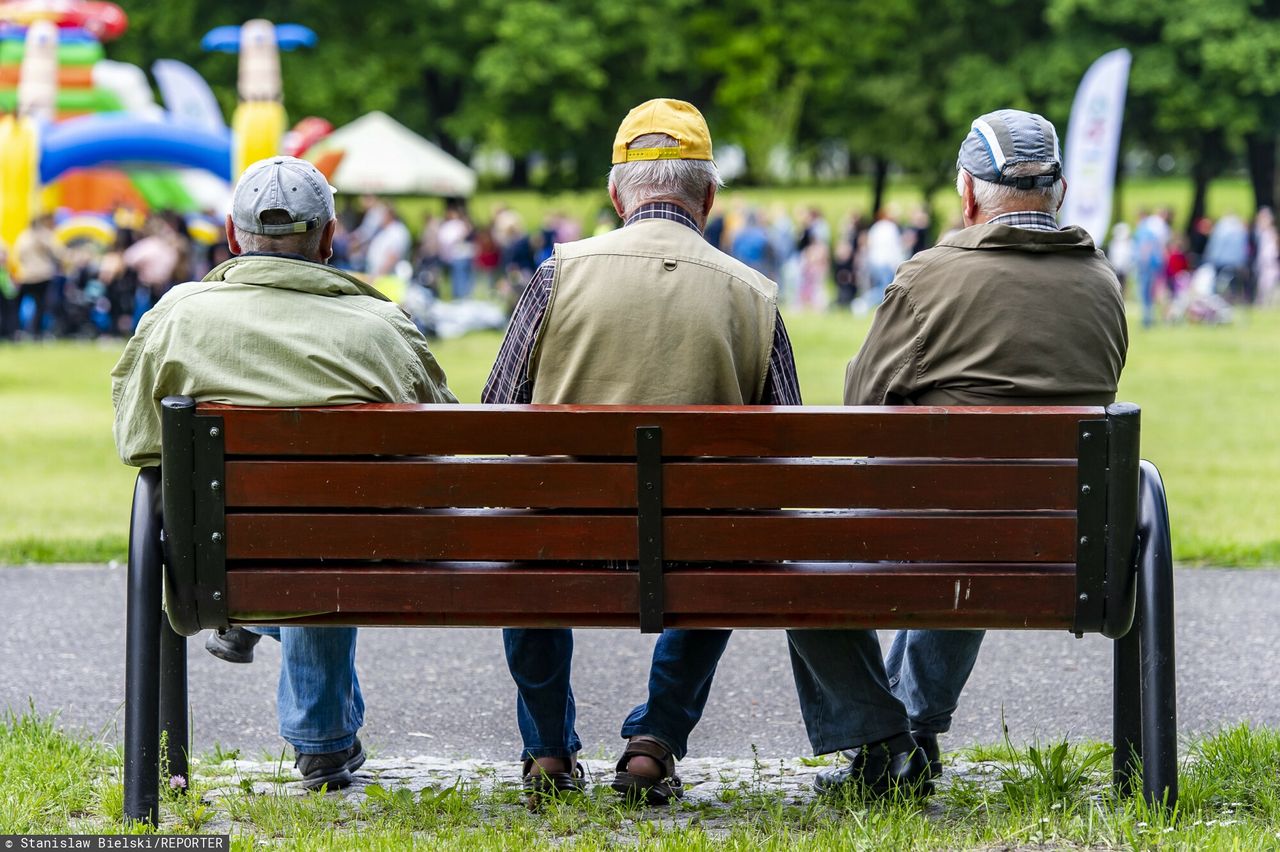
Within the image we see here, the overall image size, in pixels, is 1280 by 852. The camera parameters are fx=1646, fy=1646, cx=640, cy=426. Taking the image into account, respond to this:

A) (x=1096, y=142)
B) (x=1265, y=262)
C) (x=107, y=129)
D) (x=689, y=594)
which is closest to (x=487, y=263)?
(x=107, y=129)

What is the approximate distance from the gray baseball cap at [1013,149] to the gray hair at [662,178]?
62 centimetres

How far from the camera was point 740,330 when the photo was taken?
3.81 meters

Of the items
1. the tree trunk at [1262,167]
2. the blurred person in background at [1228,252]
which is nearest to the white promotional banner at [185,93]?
the blurred person in background at [1228,252]

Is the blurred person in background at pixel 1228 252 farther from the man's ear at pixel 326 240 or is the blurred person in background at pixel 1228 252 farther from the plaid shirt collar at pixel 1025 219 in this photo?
the man's ear at pixel 326 240

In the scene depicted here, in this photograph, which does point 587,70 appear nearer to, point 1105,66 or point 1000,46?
Answer: point 1000,46

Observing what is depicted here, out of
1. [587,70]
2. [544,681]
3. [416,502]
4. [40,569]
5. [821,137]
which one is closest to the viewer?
[416,502]

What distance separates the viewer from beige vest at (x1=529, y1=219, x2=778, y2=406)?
3.75 m

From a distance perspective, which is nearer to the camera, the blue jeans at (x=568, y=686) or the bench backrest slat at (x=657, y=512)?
the bench backrest slat at (x=657, y=512)

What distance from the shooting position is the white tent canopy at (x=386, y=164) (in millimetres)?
28297

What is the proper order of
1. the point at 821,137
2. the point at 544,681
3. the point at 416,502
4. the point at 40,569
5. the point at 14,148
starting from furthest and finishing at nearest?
the point at 821,137
the point at 14,148
the point at 40,569
the point at 544,681
the point at 416,502

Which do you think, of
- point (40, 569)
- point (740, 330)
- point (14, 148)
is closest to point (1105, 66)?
point (14, 148)

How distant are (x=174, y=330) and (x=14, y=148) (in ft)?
66.9

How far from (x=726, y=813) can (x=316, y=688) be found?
105cm

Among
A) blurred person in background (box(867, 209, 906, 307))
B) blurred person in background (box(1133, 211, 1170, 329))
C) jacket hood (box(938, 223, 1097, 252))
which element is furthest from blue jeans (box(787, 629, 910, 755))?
blurred person in background (box(867, 209, 906, 307))
